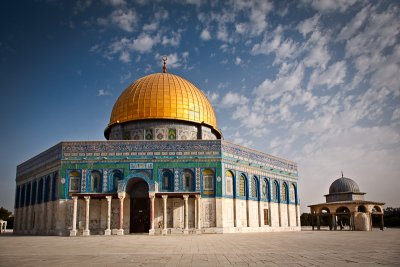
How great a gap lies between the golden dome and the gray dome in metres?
17.8

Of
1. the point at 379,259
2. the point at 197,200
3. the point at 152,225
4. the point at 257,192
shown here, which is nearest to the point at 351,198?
the point at 257,192

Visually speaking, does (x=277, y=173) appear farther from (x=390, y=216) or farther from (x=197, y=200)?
(x=390, y=216)

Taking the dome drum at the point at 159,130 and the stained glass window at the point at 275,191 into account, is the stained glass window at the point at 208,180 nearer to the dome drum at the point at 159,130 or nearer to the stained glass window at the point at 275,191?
→ the dome drum at the point at 159,130

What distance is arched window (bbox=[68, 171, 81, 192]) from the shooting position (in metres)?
25.8

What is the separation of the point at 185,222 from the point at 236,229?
3.98 meters

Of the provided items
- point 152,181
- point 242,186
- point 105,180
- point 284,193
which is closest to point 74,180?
point 105,180

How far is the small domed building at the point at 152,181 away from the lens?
25047 mm

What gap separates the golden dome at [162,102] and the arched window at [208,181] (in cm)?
522

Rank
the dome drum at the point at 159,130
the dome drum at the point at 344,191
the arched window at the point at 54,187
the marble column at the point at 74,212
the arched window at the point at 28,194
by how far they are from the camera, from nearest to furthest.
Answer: the marble column at the point at 74,212
the arched window at the point at 54,187
the dome drum at the point at 159,130
the arched window at the point at 28,194
the dome drum at the point at 344,191

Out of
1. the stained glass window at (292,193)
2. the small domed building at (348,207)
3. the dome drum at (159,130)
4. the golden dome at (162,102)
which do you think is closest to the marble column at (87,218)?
the dome drum at (159,130)

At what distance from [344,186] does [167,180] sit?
2359 centimetres

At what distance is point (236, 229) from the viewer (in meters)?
26.4

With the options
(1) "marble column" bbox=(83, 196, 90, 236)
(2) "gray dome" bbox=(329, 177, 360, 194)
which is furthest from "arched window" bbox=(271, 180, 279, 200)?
(1) "marble column" bbox=(83, 196, 90, 236)

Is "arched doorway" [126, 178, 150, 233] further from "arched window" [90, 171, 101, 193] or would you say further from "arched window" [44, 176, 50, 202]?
"arched window" [44, 176, 50, 202]
